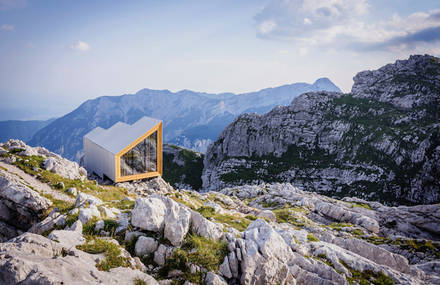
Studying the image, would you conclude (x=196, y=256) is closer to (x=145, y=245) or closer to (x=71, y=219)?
(x=145, y=245)

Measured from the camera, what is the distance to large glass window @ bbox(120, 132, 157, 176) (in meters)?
35.0

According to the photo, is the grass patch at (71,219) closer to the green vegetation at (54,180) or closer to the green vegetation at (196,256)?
the green vegetation at (196,256)

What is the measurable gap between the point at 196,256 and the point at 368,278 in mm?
10612

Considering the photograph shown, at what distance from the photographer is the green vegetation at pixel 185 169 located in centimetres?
12812

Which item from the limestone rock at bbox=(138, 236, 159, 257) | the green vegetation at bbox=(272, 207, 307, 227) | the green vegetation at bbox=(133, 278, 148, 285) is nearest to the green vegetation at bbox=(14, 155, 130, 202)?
the limestone rock at bbox=(138, 236, 159, 257)

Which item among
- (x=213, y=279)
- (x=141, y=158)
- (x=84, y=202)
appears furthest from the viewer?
(x=141, y=158)

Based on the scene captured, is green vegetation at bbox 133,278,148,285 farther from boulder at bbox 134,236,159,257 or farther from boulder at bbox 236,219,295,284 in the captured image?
boulder at bbox 236,219,295,284

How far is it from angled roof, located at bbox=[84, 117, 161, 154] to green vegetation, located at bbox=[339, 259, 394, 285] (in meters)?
32.6

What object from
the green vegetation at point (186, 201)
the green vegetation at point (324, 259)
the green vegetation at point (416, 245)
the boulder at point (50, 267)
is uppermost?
the boulder at point (50, 267)

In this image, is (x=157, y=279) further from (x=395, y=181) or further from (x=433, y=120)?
(x=433, y=120)

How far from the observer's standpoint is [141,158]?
36812 mm

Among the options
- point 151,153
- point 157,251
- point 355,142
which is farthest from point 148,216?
point 355,142

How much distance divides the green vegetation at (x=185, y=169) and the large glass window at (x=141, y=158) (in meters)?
86.8

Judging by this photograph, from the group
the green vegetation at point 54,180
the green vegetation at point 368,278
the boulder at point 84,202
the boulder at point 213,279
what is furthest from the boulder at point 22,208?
the green vegetation at point 368,278
